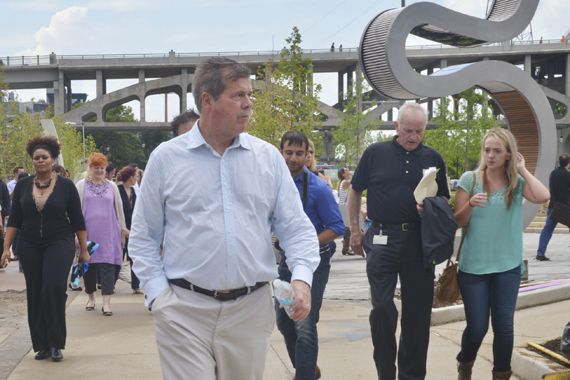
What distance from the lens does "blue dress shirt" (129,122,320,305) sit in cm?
290

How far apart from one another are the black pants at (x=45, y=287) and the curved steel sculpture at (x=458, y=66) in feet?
17.8

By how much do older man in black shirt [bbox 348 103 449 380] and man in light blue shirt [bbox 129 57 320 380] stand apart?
6.12ft

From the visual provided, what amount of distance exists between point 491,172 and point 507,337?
1208mm

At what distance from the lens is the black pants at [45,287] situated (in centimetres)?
604

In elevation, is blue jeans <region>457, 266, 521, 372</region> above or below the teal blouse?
below

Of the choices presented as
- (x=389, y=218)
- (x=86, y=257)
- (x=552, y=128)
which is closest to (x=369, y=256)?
(x=389, y=218)

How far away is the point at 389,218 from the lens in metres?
4.86

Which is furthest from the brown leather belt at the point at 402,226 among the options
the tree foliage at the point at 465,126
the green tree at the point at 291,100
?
the tree foliage at the point at 465,126

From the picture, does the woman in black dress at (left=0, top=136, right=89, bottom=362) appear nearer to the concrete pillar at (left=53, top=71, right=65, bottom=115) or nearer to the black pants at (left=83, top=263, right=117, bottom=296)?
the black pants at (left=83, top=263, right=117, bottom=296)

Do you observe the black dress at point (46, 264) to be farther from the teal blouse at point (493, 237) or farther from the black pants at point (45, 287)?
the teal blouse at point (493, 237)

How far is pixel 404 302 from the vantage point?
191 inches

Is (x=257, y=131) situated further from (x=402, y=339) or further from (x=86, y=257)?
(x=402, y=339)

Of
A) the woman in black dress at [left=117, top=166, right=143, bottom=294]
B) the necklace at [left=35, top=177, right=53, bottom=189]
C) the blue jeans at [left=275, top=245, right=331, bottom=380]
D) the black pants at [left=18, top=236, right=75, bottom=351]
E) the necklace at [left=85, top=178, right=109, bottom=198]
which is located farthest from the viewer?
the woman in black dress at [left=117, top=166, right=143, bottom=294]

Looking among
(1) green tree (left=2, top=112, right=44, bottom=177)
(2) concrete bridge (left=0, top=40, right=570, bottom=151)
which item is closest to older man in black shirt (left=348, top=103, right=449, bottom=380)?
(1) green tree (left=2, top=112, right=44, bottom=177)
